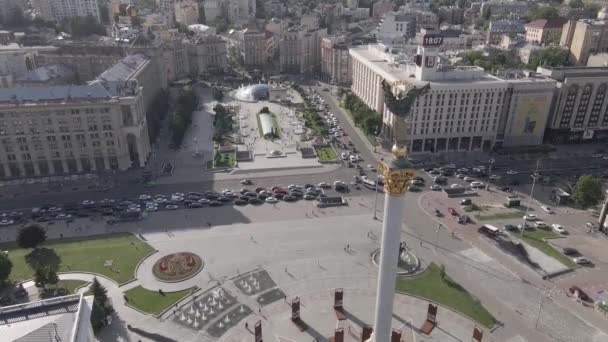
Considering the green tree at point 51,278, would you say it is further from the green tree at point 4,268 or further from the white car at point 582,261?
the white car at point 582,261

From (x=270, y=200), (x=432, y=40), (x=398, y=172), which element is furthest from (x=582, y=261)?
(x=432, y=40)

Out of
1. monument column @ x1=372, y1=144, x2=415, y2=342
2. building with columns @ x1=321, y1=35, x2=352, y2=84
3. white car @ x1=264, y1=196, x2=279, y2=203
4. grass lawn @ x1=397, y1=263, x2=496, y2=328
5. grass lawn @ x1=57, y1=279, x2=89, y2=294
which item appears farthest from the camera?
building with columns @ x1=321, y1=35, x2=352, y2=84

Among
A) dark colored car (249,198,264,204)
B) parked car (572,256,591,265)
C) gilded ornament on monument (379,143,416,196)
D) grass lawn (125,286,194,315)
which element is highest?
gilded ornament on monument (379,143,416,196)

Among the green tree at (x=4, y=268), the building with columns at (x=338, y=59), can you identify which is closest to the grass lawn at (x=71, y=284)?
the green tree at (x=4, y=268)

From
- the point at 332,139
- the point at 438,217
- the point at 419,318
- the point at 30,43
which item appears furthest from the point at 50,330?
the point at 30,43

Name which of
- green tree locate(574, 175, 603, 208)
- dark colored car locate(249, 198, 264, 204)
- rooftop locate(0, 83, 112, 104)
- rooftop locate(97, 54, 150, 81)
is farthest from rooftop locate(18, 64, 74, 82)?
green tree locate(574, 175, 603, 208)

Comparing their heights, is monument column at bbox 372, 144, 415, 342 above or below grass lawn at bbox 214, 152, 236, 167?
above

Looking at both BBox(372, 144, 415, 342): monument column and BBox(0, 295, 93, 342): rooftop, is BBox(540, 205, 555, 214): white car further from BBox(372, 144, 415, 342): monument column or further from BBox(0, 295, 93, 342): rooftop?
BBox(0, 295, 93, 342): rooftop
